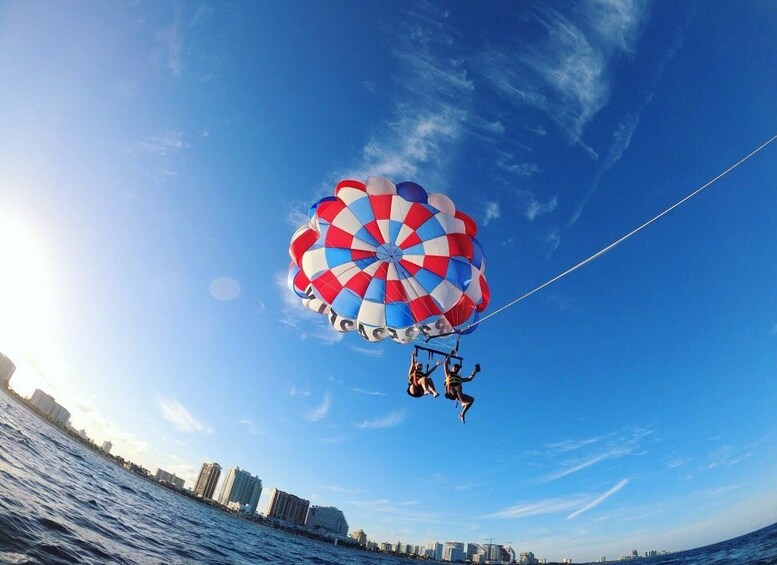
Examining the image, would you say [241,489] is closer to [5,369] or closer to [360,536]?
[360,536]

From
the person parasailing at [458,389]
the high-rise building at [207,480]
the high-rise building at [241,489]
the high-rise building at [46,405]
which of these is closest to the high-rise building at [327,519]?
the high-rise building at [241,489]

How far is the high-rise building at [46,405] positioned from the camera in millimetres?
116000

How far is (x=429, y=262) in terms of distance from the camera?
12898 mm

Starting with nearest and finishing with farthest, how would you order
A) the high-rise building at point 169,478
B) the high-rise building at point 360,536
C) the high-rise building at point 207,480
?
the high-rise building at point 207,480 < the high-rise building at point 169,478 < the high-rise building at point 360,536

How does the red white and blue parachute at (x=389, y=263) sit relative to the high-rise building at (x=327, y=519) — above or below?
above

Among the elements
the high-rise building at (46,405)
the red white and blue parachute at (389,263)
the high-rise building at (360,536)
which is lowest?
the high-rise building at (360,536)

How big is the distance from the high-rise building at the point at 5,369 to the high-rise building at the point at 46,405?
17562 mm

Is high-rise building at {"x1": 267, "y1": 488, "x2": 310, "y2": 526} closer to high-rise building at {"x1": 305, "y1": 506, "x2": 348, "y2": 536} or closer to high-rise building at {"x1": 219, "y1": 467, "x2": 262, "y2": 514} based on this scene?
high-rise building at {"x1": 305, "y1": 506, "x2": 348, "y2": 536}

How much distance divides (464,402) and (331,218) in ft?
23.8

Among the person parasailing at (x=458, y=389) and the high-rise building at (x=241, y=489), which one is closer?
the person parasailing at (x=458, y=389)

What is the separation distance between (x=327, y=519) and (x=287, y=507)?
18.0m

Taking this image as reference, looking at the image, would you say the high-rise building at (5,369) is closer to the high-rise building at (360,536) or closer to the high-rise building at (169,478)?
the high-rise building at (169,478)

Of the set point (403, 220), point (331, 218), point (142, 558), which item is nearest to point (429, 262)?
point (403, 220)

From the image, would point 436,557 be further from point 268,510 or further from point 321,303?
point 321,303
